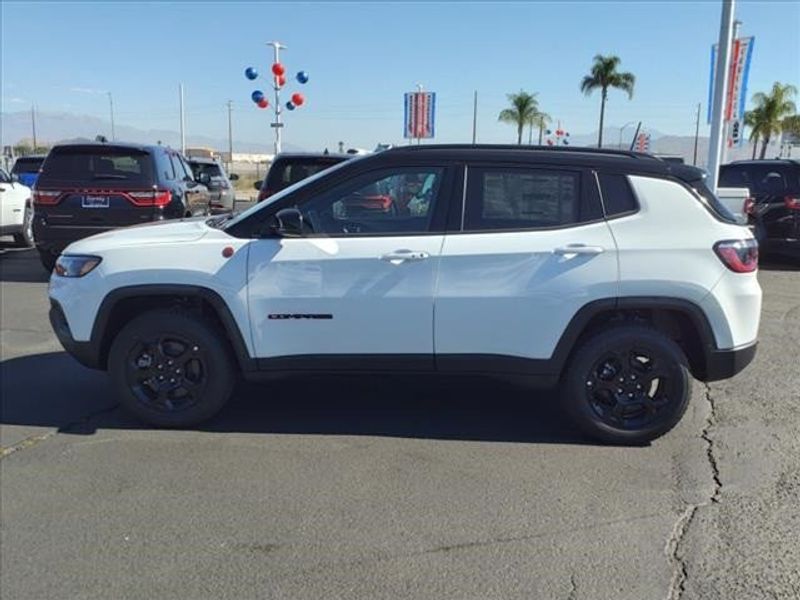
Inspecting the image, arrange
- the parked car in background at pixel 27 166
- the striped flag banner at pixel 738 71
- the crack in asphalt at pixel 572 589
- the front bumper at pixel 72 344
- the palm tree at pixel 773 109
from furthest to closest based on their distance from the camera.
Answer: the palm tree at pixel 773 109 < the parked car in background at pixel 27 166 < the striped flag banner at pixel 738 71 < the front bumper at pixel 72 344 < the crack in asphalt at pixel 572 589

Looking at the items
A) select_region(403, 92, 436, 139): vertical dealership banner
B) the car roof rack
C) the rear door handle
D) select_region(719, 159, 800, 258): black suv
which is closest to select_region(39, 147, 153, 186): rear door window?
the car roof rack

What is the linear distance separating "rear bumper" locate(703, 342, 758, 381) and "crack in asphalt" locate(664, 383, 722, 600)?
453mm

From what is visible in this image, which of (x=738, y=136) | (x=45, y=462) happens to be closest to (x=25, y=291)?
(x=45, y=462)

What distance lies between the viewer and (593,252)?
413 cm

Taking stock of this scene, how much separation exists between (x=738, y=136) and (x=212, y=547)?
22.5 m

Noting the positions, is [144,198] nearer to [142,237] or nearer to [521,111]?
[142,237]

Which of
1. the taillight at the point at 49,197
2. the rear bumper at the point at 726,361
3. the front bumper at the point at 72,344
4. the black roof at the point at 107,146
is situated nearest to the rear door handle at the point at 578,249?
the rear bumper at the point at 726,361

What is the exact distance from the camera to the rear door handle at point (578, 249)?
4133 millimetres

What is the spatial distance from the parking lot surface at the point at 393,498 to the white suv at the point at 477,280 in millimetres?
448

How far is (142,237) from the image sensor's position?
4.55 m

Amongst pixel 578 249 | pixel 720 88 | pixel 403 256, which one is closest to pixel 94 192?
pixel 403 256

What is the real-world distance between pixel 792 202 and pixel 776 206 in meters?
0.23

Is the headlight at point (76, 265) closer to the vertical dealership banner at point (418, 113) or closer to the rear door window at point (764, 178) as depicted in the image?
the rear door window at point (764, 178)

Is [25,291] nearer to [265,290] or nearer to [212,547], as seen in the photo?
[265,290]
